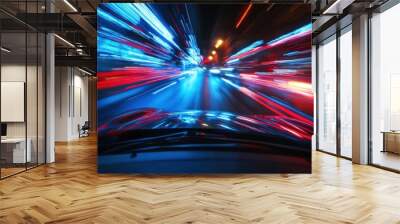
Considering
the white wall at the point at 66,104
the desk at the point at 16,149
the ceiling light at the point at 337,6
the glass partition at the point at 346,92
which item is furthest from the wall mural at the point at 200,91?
the white wall at the point at 66,104

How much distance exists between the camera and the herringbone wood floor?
12.3 ft

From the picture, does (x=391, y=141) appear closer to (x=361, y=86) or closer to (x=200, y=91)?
(x=361, y=86)

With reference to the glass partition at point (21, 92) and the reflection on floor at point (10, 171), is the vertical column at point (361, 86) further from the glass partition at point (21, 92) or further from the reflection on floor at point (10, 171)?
the reflection on floor at point (10, 171)


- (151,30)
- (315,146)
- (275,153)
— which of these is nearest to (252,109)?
(275,153)

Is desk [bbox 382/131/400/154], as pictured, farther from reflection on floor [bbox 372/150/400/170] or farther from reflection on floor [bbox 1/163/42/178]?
reflection on floor [bbox 1/163/42/178]

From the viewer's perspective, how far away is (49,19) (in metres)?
7.41

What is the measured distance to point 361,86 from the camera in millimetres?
7586

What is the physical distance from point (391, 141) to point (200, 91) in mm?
4134

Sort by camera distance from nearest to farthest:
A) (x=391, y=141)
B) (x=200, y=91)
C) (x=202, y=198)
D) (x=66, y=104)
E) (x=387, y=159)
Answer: (x=202, y=198), (x=200, y=91), (x=391, y=141), (x=387, y=159), (x=66, y=104)

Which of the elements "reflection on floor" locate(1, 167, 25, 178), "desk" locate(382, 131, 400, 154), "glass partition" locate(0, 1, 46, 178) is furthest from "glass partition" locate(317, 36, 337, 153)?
"reflection on floor" locate(1, 167, 25, 178)

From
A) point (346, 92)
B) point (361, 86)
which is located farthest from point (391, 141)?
point (346, 92)

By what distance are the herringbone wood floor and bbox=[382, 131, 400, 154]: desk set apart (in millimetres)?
763

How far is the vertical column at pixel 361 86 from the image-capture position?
7535 mm

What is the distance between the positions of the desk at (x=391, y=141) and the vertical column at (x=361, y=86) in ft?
1.33
